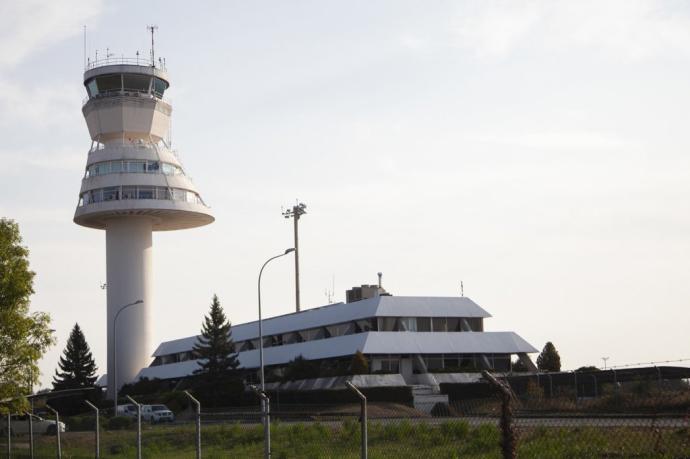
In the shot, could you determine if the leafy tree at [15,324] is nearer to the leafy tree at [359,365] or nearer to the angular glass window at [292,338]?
the leafy tree at [359,365]

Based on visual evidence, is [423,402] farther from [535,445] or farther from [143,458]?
[535,445]

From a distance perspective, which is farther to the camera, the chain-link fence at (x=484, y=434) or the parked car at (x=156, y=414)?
the parked car at (x=156, y=414)

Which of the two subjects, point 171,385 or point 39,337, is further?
point 171,385

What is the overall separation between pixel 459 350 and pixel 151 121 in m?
36.5

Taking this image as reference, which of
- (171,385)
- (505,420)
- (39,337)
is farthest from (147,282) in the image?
(505,420)

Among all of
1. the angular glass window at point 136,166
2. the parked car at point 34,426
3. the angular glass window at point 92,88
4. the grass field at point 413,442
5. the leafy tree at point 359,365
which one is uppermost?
the angular glass window at point 92,88

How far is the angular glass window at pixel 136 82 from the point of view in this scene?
87.5 meters

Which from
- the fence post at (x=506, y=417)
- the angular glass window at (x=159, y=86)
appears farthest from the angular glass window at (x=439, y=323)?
the fence post at (x=506, y=417)

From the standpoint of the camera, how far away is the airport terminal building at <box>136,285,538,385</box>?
67000mm

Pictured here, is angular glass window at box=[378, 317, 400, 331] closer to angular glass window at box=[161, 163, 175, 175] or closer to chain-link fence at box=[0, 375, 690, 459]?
angular glass window at box=[161, 163, 175, 175]

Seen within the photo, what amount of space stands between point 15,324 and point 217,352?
140 feet

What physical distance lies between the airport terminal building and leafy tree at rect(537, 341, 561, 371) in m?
4.44

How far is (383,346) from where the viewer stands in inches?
2608

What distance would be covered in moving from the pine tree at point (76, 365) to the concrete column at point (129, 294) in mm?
8340
